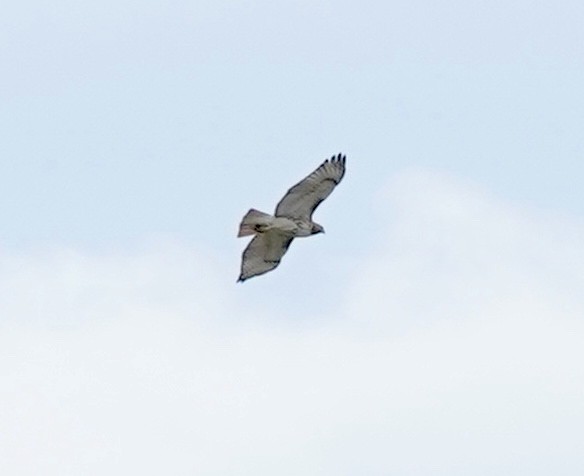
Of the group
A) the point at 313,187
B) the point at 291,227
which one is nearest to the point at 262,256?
the point at 291,227

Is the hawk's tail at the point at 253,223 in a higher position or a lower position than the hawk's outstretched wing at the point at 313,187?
lower

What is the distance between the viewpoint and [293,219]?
39875 millimetres

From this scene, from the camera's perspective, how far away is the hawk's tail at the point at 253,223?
38781 mm

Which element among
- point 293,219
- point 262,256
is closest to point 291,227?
point 293,219

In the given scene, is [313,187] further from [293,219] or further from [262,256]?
[262,256]

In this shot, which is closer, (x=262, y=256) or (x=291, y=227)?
(x=291, y=227)

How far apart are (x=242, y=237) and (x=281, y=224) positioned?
0.72 m

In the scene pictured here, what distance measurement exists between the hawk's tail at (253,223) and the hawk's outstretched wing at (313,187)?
0.85m

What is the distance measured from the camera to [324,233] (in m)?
40.2

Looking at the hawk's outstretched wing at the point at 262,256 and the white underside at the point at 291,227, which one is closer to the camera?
the white underside at the point at 291,227

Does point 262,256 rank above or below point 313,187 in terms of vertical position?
below

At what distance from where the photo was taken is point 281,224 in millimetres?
39469

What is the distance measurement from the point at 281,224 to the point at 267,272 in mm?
879

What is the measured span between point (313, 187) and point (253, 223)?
5.20 ft
